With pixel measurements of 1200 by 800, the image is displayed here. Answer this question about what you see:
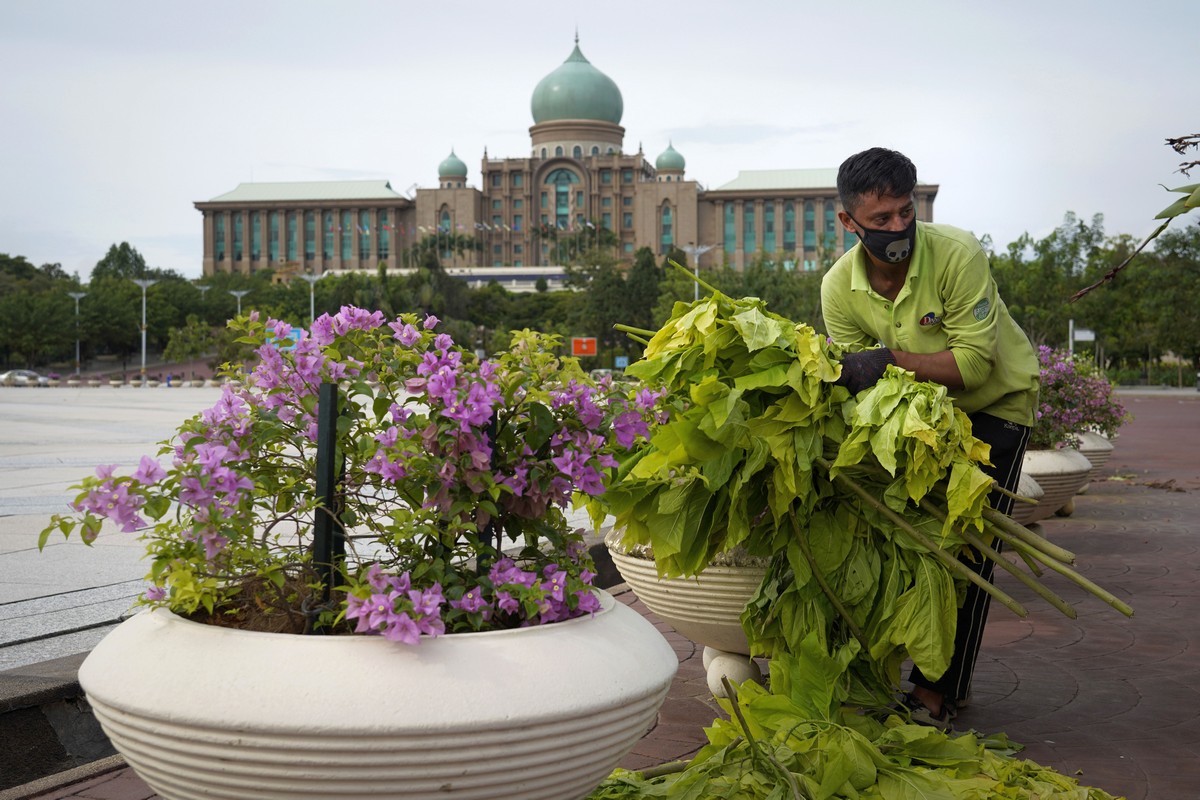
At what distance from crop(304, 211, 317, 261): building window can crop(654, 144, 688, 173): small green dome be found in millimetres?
37950

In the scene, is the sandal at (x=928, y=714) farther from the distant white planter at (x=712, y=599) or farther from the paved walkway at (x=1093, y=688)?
the distant white planter at (x=712, y=599)

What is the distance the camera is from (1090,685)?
479cm

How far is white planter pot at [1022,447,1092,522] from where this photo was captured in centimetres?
808

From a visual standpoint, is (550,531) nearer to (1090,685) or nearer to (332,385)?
(332,385)

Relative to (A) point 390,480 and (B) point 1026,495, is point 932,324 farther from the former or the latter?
(B) point 1026,495

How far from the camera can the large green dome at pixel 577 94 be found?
119 m

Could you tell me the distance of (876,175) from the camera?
3.56m

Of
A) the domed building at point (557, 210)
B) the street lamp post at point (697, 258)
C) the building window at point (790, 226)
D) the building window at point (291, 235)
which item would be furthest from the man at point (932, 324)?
the building window at point (291, 235)

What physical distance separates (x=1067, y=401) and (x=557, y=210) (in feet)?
399

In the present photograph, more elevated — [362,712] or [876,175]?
[876,175]

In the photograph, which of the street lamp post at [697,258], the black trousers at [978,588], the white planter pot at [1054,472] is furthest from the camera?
the street lamp post at [697,258]

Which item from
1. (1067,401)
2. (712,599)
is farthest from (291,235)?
(712,599)

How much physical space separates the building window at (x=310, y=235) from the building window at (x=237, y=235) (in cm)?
750

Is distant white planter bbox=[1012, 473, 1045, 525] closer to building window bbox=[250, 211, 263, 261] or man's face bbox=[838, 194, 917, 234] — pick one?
man's face bbox=[838, 194, 917, 234]
